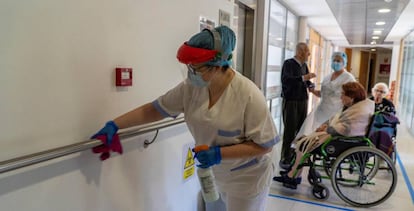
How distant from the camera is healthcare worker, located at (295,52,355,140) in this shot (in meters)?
3.59

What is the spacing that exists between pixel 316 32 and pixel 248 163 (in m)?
7.61

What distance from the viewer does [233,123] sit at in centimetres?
140

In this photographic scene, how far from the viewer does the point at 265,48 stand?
151 inches

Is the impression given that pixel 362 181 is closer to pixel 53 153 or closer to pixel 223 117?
pixel 223 117

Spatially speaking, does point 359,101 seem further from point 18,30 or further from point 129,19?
point 18,30

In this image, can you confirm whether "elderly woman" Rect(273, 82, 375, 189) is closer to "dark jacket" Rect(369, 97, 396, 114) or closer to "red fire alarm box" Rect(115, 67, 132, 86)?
"dark jacket" Rect(369, 97, 396, 114)

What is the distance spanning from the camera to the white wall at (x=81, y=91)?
1.03 meters

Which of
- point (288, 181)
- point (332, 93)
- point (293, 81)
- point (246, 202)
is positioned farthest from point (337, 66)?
point (246, 202)

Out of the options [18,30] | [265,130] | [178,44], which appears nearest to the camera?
[18,30]

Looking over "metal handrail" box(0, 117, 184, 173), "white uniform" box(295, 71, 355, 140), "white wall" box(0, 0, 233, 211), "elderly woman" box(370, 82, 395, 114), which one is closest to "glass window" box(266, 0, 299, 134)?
"white uniform" box(295, 71, 355, 140)

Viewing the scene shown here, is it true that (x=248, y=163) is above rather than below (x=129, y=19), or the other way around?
below

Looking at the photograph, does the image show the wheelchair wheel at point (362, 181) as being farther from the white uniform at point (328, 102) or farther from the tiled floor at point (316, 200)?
the white uniform at point (328, 102)

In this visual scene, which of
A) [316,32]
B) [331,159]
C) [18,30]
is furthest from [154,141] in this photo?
[316,32]

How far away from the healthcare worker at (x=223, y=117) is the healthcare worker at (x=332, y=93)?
2138 millimetres
